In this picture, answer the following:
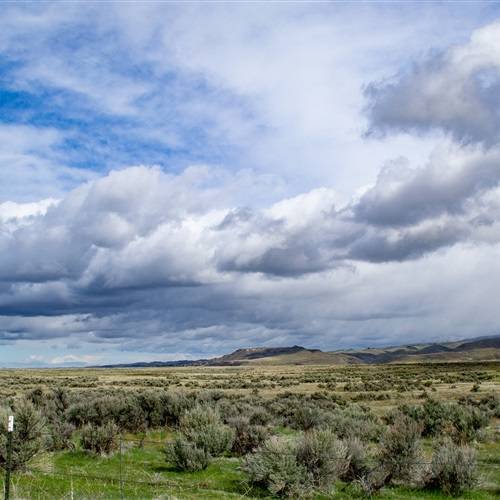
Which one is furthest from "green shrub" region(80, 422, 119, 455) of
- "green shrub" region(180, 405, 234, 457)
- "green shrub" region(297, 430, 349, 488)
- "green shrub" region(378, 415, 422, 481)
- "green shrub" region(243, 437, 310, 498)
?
"green shrub" region(378, 415, 422, 481)

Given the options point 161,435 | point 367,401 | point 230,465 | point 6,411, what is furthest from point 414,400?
point 6,411

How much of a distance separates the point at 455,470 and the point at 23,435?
13.4 meters

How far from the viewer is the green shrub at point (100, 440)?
22.2m

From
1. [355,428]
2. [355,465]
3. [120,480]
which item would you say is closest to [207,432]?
[120,480]

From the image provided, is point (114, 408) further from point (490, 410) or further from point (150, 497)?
point (490, 410)

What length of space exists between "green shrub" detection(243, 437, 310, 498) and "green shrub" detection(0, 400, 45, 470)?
6.97m

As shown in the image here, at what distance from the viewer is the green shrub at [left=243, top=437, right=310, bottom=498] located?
15633mm

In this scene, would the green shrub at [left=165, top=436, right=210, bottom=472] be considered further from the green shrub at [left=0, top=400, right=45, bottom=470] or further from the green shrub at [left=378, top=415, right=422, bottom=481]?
the green shrub at [left=378, top=415, right=422, bottom=481]

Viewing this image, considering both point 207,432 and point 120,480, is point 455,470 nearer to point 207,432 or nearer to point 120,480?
point 207,432

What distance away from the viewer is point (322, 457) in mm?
16203

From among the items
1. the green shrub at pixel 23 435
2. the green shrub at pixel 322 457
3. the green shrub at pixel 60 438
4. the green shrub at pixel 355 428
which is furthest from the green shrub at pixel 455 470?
the green shrub at pixel 60 438

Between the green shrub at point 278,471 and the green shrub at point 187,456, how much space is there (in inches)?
110

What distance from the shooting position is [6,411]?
64.5 ft

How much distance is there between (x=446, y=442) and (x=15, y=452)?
43.6ft
